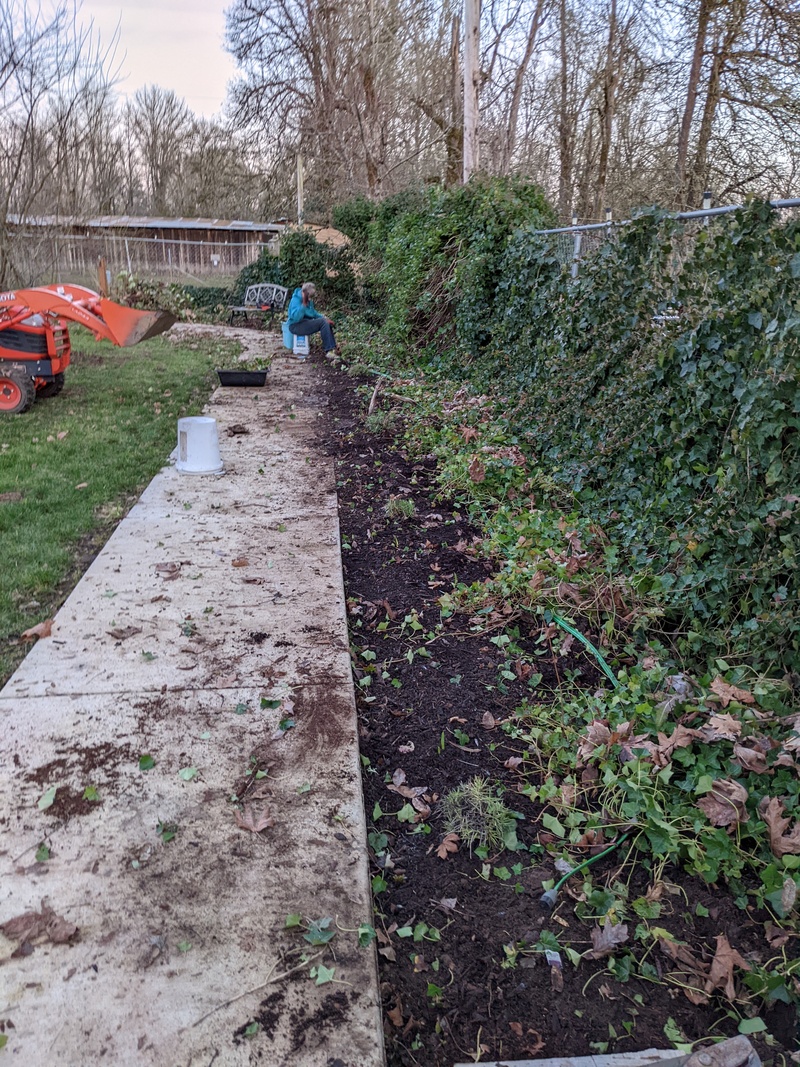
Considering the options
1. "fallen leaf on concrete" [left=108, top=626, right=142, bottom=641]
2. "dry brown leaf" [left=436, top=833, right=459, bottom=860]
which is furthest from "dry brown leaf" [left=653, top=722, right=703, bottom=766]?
Result: "fallen leaf on concrete" [left=108, top=626, right=142, bottom=641]

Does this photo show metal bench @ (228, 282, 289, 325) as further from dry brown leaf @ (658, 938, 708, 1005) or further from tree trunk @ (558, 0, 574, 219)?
dry brown leaf @ (658, 938, 708, 1005)

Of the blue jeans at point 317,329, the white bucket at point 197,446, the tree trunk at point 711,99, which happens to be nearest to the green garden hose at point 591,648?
the white bucket at point 197,446

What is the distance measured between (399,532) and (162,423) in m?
4.04

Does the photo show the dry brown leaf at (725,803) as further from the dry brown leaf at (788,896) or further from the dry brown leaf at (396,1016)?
the dry brown leaf at (396,1016)

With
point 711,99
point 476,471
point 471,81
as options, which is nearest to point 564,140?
point 711,99

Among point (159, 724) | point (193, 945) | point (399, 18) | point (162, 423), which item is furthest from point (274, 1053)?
point (399, 18)

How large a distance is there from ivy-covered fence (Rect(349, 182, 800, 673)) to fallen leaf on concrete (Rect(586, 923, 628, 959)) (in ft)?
4.19

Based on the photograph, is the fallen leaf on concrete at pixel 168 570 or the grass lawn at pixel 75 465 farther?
the fallen leaf on concrete at pixel 168 570

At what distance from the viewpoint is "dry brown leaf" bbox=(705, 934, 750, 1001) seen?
6.90ft

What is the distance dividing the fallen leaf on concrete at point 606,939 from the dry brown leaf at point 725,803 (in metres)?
0.51

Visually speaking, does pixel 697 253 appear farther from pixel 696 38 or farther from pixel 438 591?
pixel 696 38

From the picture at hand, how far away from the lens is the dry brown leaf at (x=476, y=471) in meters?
5.78

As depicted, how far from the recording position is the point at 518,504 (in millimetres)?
5508

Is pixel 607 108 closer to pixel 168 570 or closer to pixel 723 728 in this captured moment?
pixel 168 570
